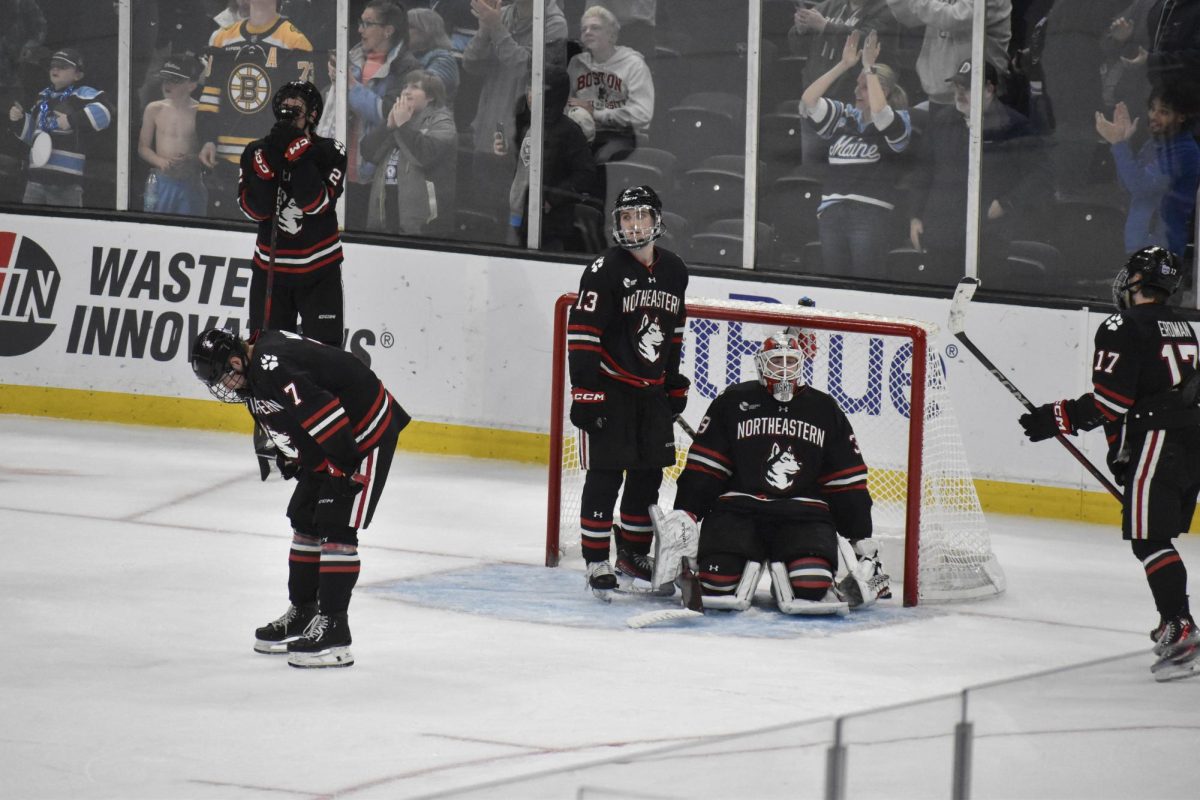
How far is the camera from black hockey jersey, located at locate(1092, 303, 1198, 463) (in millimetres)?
5461

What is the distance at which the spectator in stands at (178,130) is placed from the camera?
998cm

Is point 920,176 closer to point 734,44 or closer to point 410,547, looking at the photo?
point 734,44

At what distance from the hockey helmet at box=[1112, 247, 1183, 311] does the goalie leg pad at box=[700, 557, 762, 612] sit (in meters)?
1.38

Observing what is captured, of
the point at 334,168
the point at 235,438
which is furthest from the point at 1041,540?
the point at 235,438

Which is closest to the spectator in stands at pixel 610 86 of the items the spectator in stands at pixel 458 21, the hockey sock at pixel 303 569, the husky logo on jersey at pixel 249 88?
the spectator in stands at pixel 458 21

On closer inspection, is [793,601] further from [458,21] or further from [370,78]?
[370,78]

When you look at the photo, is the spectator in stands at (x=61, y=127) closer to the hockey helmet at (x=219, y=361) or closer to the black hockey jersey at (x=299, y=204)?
the black hockey jersey at (x=299, y=204)

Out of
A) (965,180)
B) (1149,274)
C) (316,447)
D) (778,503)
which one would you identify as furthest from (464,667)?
(965,180)

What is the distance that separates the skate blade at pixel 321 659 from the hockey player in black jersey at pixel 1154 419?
6.91ft

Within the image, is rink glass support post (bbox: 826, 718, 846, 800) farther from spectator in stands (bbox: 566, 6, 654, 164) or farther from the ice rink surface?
spectator in stands (bbox: 566, 6, 654, 164)

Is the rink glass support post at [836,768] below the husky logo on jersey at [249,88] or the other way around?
below

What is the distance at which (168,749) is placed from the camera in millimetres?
4551

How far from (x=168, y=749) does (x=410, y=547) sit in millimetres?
2614

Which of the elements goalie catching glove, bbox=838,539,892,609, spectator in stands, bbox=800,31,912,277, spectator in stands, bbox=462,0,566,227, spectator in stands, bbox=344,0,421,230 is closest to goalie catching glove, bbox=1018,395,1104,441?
goalie catching glove, bbox=838,539,892,609
